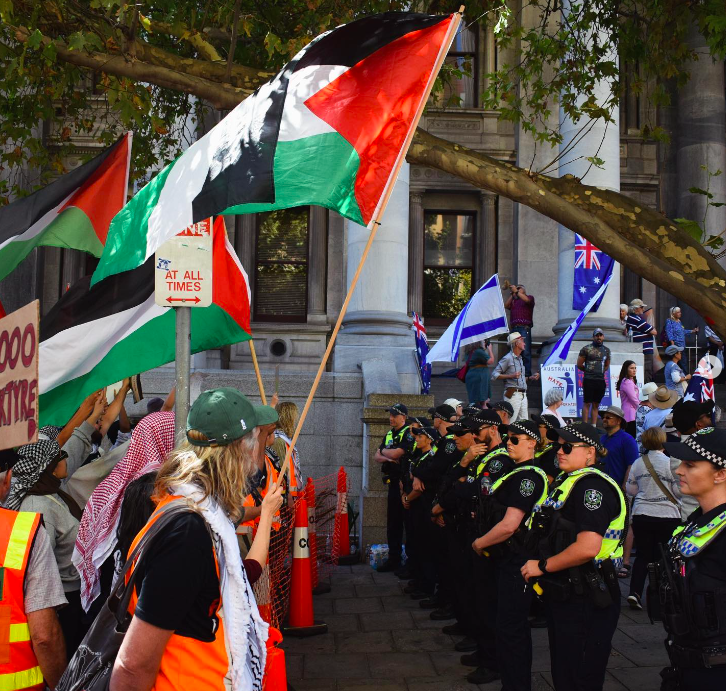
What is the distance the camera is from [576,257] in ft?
49.6

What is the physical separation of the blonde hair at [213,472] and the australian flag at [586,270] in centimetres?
1303

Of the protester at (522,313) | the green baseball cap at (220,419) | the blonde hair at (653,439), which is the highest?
the protester at (522,313)

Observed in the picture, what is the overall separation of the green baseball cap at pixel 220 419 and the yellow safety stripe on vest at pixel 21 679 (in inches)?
47.7

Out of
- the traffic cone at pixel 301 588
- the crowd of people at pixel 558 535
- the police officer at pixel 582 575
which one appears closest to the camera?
the crowd of people at pixel 558 535

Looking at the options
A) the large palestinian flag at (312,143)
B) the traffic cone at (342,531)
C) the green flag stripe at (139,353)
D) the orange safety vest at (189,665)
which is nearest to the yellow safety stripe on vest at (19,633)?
the orange safety vest at (189,665)

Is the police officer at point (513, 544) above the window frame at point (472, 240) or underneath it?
underneath

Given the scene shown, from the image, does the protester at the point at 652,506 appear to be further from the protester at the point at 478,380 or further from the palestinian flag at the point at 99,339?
the protester at the point at 478,380

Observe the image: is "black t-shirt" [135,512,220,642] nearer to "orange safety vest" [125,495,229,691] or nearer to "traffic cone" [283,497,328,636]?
"orange safety vest" [125,495,229,691]

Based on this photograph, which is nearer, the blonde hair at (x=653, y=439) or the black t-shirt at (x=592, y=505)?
the black t-shirt at (x=592, y=505)

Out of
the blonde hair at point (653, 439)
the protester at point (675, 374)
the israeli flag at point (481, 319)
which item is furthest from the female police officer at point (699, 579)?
the protester at point (675, 374)

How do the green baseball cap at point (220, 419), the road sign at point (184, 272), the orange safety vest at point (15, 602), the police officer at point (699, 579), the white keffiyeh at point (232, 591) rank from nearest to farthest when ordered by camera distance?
1. the white keffiyeh at point (232, 591)
2. the green baseball cap at point (220, 419)
3. the orange safety vest at point (15, 602)
4. the police officer at point (699, 579)
5. the road sign at point (184, 272)

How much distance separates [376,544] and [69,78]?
6.75 metres

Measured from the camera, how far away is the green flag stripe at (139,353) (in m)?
5.02

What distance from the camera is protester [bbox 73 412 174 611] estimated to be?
14.5 ft
